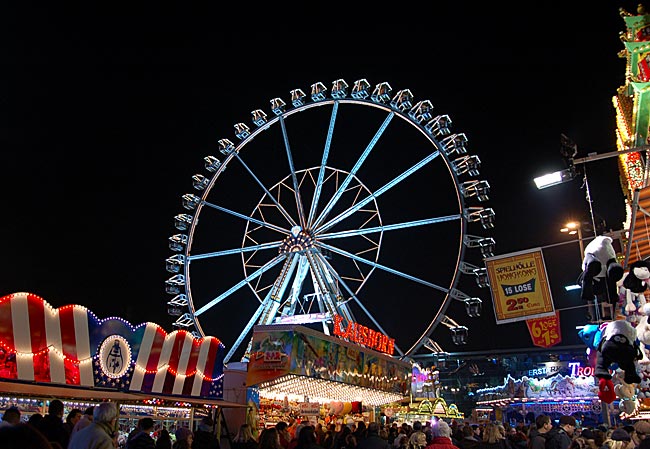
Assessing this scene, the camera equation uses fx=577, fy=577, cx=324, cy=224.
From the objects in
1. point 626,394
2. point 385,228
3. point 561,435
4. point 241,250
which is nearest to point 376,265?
point 385,228

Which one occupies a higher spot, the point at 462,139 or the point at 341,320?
the point at 462,139

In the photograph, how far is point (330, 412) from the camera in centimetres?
2045

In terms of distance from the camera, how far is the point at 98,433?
3973 mm

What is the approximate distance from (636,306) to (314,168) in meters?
13.5

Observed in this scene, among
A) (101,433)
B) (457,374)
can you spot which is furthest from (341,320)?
(457,374)

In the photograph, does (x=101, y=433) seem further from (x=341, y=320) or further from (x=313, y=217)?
(x=313, y=217)

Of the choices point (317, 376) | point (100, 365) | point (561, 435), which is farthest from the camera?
point (317, 376)

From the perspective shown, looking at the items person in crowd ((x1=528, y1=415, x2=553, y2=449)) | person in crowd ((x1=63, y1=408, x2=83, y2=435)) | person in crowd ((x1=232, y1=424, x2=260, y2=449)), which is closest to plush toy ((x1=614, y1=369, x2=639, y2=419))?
person in crowd ((x1=528, y1=415, x2=553, y2=449))

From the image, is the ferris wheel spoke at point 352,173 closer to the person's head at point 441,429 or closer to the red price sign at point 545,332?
the red price sign at point 545,332

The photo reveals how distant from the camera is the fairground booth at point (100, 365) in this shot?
8781mm

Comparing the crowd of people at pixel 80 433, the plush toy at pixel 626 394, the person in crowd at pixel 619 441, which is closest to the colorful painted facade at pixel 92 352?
the crowd of people at pixel 80 433

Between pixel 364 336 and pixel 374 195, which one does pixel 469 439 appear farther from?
pixel 374 195

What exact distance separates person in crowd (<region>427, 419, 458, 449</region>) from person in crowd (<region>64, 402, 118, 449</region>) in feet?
8.32

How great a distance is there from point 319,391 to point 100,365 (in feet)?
35.4
